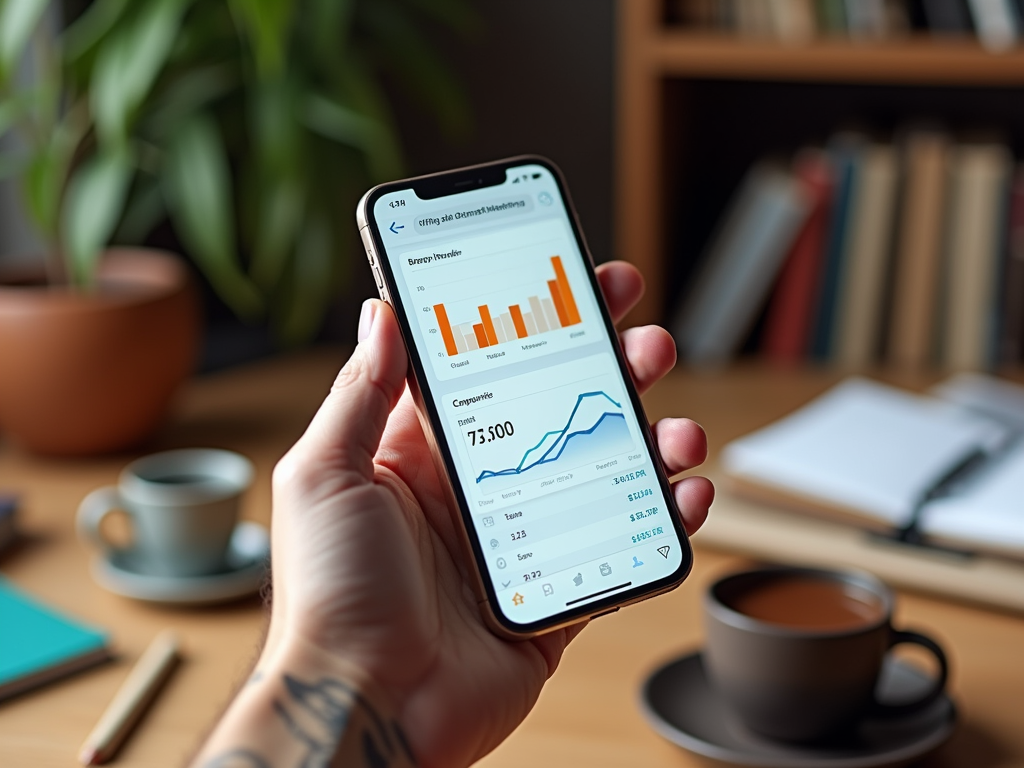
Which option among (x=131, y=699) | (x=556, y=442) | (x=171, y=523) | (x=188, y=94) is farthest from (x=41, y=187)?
(x=556, y=442)

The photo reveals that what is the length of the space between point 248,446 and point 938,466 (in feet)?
2.15

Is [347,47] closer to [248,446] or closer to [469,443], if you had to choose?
[248,446]

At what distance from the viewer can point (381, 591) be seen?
0.62m

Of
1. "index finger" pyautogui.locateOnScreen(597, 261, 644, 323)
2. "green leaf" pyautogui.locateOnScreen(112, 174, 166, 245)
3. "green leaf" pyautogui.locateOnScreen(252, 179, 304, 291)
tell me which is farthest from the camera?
"green leaf" pyautogui.locateOnScreen(112, 174, 166, 245)

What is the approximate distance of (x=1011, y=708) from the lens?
2.61 feet

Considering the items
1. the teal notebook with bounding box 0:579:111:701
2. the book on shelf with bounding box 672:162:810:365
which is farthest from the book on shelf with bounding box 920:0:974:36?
the teal notebook with bounding box 0:579:111:701

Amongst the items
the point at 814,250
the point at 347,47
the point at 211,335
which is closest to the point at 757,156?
the point at 814,250

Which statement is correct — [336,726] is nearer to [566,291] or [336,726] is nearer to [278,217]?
[566,291]

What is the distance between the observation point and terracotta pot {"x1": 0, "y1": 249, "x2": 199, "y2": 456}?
3.85ft

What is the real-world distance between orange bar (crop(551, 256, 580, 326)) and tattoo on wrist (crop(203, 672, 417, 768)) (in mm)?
261

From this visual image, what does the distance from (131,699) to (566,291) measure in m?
0.36

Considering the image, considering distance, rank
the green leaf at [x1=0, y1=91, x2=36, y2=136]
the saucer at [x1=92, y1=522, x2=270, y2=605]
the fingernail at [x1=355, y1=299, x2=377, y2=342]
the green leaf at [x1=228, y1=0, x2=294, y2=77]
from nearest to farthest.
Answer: the fingernail at [x1=355, y1=299, x2=377, y2=342]
the saucer at [x1=92, y1=522, x2=270, y2=605]
the green leaf at [x1=228, y1=0, x2=294, y2=77]
the green leaf at [x1=0, y1=91, x2=36, y2=136]

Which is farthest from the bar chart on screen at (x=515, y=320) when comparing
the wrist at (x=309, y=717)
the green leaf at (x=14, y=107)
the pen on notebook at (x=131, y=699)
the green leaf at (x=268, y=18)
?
the green leaf at (x=14, y=107)

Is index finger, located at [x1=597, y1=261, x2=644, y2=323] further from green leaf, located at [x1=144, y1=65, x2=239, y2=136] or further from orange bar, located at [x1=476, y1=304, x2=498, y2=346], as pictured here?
green leaf, located at [x1=144, y1=65, x2=239, y2=136]
